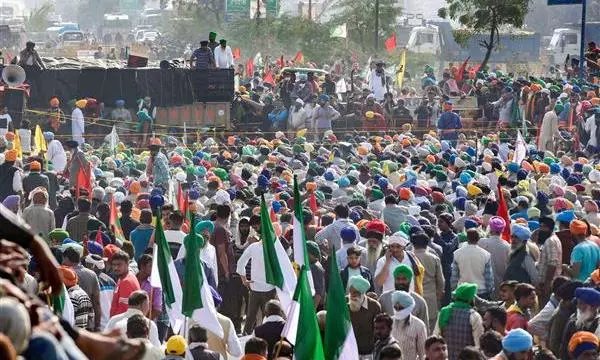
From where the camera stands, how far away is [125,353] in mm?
3240

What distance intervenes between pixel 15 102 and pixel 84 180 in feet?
33.5

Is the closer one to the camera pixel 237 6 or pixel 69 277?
pixel 69 277

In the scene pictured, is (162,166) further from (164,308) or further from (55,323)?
(55,323)

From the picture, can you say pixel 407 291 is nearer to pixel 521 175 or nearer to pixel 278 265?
pixel 278 265

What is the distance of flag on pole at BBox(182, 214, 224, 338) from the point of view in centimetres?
971

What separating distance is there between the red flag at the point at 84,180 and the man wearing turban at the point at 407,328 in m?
7.86

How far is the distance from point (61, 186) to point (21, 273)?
54.2 feet

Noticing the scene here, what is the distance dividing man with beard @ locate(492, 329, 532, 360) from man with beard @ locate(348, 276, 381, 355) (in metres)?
1.76

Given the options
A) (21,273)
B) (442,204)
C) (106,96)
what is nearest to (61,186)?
(442,204)

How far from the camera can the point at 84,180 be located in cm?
1805

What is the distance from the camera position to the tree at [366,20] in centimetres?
5453

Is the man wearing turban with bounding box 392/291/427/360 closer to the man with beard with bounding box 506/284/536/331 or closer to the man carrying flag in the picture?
the man with beard with bounding box 506/284/536/331

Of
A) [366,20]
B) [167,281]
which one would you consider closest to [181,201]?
[167,281]

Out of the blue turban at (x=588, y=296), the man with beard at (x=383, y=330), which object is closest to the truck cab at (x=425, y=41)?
the blue turban at (x=588, y=296)
